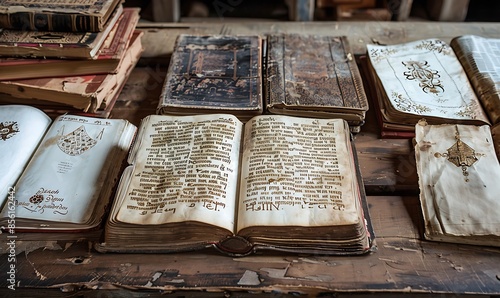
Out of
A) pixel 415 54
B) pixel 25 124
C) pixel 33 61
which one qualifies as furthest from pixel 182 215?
pixel 415 54

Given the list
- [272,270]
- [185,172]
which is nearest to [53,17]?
[185,172]

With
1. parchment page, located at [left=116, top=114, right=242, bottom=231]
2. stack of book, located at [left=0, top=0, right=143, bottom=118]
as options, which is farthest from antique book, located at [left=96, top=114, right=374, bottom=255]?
stack of book, located at [left=0, top=0, right=143, bottom=118]

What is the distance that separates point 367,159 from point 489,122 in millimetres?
311

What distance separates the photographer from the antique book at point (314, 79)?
1158 millimetres

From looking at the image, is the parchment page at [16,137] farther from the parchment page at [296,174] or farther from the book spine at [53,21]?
the parchment page at [296,174]

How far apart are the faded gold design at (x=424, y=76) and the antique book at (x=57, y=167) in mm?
756

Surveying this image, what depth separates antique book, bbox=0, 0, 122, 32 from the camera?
48.5 inches

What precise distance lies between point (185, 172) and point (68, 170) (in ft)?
0.87

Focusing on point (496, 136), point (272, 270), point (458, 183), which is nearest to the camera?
point (272, 270)

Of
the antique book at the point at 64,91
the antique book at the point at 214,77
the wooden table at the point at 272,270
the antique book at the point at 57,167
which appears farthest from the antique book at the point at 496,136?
the antique book at the point at 64,91

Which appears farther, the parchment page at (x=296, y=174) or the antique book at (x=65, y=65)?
the antique book at (x=65, y=65)

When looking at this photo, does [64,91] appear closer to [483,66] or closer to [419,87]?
[419,87]

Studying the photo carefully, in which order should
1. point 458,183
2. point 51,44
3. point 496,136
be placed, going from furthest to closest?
1. point 51,44
2. point 496,136
3. point 458,183

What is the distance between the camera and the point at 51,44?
1207 mm
